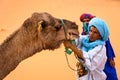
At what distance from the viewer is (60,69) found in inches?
235

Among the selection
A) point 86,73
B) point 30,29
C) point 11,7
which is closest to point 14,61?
point 30,29

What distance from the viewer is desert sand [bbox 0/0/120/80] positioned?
19.7ft

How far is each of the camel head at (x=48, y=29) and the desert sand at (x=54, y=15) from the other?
3406 millimetres

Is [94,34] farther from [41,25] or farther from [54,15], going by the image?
[54,15]

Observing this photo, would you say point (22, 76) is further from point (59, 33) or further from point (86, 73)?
point (59, 33)

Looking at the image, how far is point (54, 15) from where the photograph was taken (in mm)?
6656

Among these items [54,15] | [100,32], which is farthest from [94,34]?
[54,15]

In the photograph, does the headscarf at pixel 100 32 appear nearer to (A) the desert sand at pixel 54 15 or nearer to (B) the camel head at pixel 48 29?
(B) the camel head at pixel 48 29

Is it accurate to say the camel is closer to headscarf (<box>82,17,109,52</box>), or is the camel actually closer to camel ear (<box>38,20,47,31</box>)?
camel ear (<box>38,20,47,31</box>)

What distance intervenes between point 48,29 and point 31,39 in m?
0.14

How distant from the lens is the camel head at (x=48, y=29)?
7.60 ft

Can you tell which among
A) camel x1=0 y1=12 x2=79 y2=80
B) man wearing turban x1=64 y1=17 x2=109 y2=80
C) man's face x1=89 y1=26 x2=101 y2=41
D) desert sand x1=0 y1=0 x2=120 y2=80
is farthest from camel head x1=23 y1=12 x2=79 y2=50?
desert sand x1=0 y1=0 x2=120 y2=80

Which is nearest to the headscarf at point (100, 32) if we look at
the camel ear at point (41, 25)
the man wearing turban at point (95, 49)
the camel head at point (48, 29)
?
the man wearing turban at point (95, 49)

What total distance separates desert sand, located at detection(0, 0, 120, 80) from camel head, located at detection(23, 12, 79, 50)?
3406 millimetres
